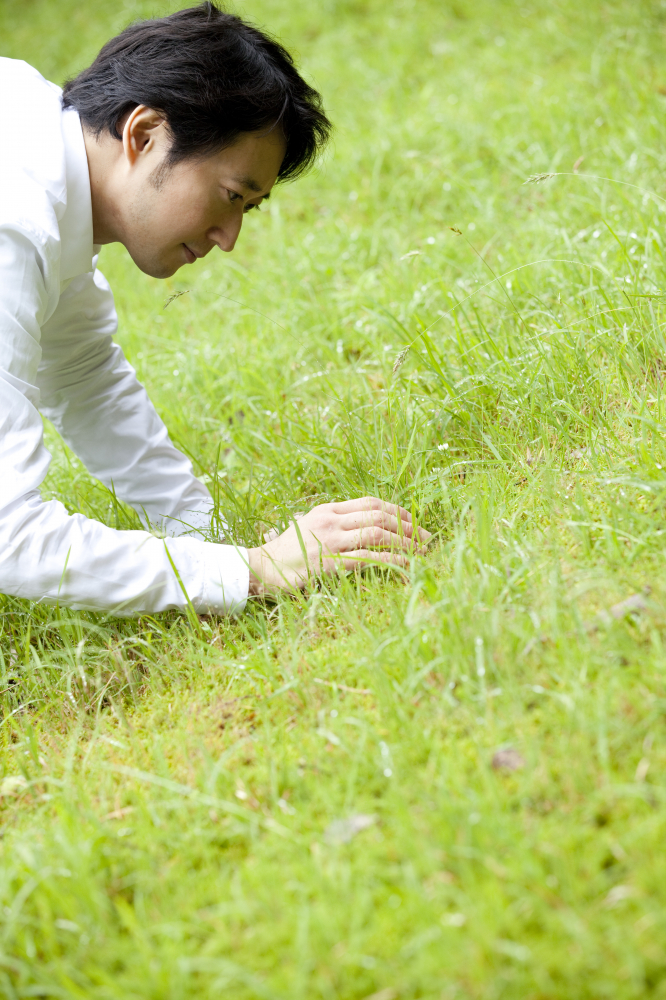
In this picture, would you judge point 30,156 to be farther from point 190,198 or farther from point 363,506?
point 363,506

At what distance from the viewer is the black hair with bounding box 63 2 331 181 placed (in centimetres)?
197

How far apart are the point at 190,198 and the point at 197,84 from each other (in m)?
0.32

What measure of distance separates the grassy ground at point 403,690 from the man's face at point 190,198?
0.68m

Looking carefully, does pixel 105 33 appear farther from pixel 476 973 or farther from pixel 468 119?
pixel 476 973

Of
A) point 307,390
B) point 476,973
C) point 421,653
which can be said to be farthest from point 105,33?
point 476,973

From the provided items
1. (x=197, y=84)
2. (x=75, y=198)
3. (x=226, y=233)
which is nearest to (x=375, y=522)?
(x=226, y=233)

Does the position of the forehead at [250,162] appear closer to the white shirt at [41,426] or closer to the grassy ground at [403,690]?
the white shirt at [41,426]

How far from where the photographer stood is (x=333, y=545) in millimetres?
1855

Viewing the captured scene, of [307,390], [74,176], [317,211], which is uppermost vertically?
[74,176]

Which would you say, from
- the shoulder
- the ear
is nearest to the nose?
the ear

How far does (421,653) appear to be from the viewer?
1521 millimetres

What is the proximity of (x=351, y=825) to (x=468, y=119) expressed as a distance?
13.9ft

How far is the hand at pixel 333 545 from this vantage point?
1.83m

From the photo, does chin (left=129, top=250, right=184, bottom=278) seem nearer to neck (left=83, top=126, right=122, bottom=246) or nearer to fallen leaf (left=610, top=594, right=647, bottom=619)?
neck (left=83, top=126, right=122, bottom=246)
